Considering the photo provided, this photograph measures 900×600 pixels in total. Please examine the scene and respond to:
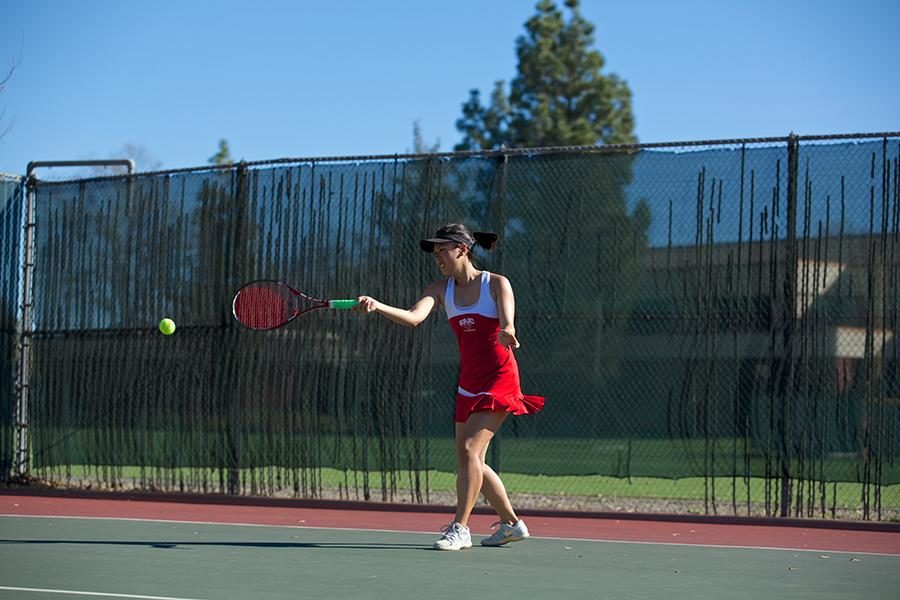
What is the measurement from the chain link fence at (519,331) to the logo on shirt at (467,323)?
2595 mm

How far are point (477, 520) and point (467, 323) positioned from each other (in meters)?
2.39

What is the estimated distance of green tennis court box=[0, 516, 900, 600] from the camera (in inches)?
207

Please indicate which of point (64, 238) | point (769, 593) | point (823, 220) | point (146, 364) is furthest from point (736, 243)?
point (64, 238)

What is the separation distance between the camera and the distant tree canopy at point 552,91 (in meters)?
31.4

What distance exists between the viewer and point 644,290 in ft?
→ 30.6

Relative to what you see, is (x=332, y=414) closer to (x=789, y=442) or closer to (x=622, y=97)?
(x=789, y=442)

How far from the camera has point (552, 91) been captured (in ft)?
104

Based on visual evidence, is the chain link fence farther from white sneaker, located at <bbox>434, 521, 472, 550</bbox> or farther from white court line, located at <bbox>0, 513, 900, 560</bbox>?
white sneaker, located at <bbox>434, 521, 472, 550</bbox>

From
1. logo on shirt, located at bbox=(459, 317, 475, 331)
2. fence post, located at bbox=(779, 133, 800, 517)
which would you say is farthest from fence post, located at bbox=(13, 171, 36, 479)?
fence post, located at bbox=(779, 133, 800, 517)

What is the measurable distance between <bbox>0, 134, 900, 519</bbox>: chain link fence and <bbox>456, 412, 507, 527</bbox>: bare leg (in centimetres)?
266

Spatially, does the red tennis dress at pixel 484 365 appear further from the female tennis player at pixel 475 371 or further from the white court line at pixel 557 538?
the white court line at pixel 557 538

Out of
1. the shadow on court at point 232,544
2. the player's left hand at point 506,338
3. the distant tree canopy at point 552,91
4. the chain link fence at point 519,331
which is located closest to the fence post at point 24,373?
the chain link fence at point 519,331

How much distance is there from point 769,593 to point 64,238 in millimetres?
7860

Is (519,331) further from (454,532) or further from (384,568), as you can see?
(384,568)
